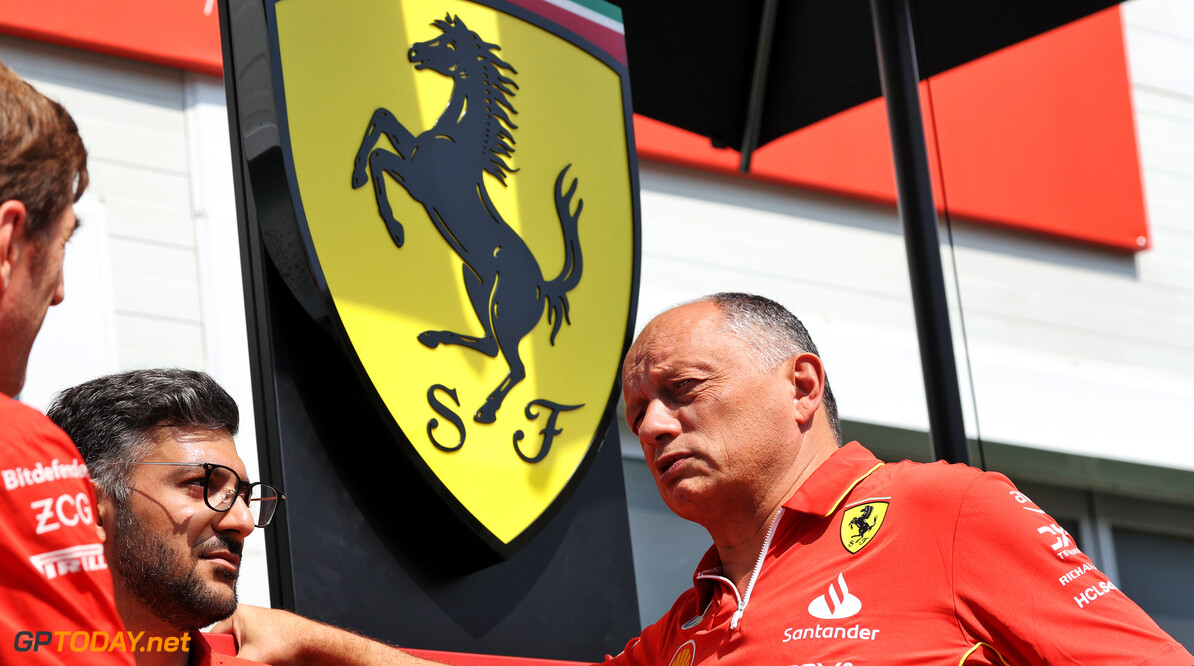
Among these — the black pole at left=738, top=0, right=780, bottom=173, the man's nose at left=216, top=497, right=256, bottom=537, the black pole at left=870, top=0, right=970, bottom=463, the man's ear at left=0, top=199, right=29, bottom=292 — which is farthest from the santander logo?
the black pole at left=738, top=0, right=780, bottom=173

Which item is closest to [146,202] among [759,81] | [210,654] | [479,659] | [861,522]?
[759,81]

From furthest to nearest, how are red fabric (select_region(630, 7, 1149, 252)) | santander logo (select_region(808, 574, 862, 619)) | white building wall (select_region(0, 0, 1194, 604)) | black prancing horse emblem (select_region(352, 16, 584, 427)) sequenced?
red fabric (select_region(630, 7, 1149, 252)) < white building wall (select_region(0, 0, 1194, 604)) < black prancing horse emblem (select_region(352, 16, 584, 427)) < santander logo (select_region(808, 574, 862, 619))

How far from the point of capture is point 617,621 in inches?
113

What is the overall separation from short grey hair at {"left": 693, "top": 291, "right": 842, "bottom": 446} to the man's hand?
0.77m

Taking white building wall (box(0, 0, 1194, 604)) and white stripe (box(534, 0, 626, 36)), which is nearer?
white stripe (box(534, 0, 626, 36))

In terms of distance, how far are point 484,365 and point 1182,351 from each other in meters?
4.90

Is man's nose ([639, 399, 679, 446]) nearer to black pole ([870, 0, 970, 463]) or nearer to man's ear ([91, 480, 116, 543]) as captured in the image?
man's ear ([91, 480, 116, 543])

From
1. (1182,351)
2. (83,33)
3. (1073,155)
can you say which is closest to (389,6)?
(83,33)

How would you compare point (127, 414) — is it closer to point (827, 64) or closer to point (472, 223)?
point (472, 223)

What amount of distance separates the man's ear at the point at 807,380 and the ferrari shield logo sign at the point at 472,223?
746 mm

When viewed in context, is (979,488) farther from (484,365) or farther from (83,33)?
(83,33)

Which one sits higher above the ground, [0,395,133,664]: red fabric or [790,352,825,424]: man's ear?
[0,395,133,664]: red fabric

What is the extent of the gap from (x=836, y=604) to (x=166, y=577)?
37.6 inches

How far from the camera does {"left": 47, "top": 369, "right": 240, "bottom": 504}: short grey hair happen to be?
6.76 ft
